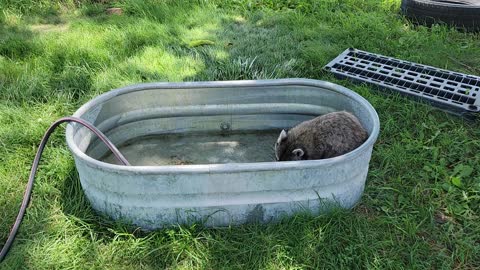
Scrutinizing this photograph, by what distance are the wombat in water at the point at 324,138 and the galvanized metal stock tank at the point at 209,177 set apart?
13cm

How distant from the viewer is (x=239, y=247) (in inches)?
106

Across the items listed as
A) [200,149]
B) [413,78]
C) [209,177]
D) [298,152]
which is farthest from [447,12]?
[209,177]

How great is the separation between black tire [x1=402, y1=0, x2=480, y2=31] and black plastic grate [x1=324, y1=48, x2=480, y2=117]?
48.1 inches

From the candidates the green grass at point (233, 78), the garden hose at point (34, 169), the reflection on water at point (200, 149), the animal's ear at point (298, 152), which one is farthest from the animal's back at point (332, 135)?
the garden hose at point (34, 169)

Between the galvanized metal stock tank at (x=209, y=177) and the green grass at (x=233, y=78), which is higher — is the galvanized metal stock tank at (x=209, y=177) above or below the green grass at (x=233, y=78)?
above

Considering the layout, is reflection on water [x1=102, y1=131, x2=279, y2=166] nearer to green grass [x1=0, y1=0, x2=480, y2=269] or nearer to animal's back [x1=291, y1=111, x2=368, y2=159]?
animal's back [x1=291, y1=111, x2=368, y2=159]

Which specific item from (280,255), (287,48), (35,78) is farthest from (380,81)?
(35,78)

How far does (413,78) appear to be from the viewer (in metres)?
4.31

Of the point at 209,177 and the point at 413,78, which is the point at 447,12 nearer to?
the point at 413,78

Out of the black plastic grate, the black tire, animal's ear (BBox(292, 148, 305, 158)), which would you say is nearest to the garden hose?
animal's ear (BBox(292, 148, 305, 158))

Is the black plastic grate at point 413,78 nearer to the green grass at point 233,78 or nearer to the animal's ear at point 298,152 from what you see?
the green grass at point 233,78

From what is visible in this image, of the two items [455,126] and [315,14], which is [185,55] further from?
[455,126]

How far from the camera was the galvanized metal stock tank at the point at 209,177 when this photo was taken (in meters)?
2.51

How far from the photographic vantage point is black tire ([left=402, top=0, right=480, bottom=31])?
5.21m
